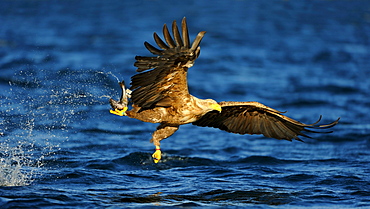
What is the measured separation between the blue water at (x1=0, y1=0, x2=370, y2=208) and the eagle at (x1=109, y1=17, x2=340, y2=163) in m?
0.87

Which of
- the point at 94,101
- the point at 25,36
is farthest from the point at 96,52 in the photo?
the point at 94,101

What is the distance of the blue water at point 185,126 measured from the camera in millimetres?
7691

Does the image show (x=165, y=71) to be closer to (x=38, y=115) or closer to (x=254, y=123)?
(x=254, y=123)

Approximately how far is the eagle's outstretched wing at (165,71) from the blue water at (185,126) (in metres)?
1.36

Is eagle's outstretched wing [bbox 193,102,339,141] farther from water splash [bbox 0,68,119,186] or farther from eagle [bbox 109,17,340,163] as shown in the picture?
water splash [bbox 0,68,119,186]

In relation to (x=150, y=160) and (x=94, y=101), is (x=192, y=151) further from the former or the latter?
(x=94, y=101)

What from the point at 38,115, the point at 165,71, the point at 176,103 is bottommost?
Result: the point at 38,115

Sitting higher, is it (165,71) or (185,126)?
(165,71)

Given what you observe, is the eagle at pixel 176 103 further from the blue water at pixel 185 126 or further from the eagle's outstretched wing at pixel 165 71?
the blue water at pixel 185 126

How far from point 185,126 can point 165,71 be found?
5.91m

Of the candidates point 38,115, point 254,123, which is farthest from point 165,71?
point 38,115

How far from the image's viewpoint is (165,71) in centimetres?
632

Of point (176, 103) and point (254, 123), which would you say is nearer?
point (176, 103)

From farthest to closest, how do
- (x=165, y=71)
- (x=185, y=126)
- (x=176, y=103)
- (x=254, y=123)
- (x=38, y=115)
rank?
(x=185, y=126) < (x=38, y=115) < (x=254, y=123) < (x=176, y=103) < (x=165, y=71)
